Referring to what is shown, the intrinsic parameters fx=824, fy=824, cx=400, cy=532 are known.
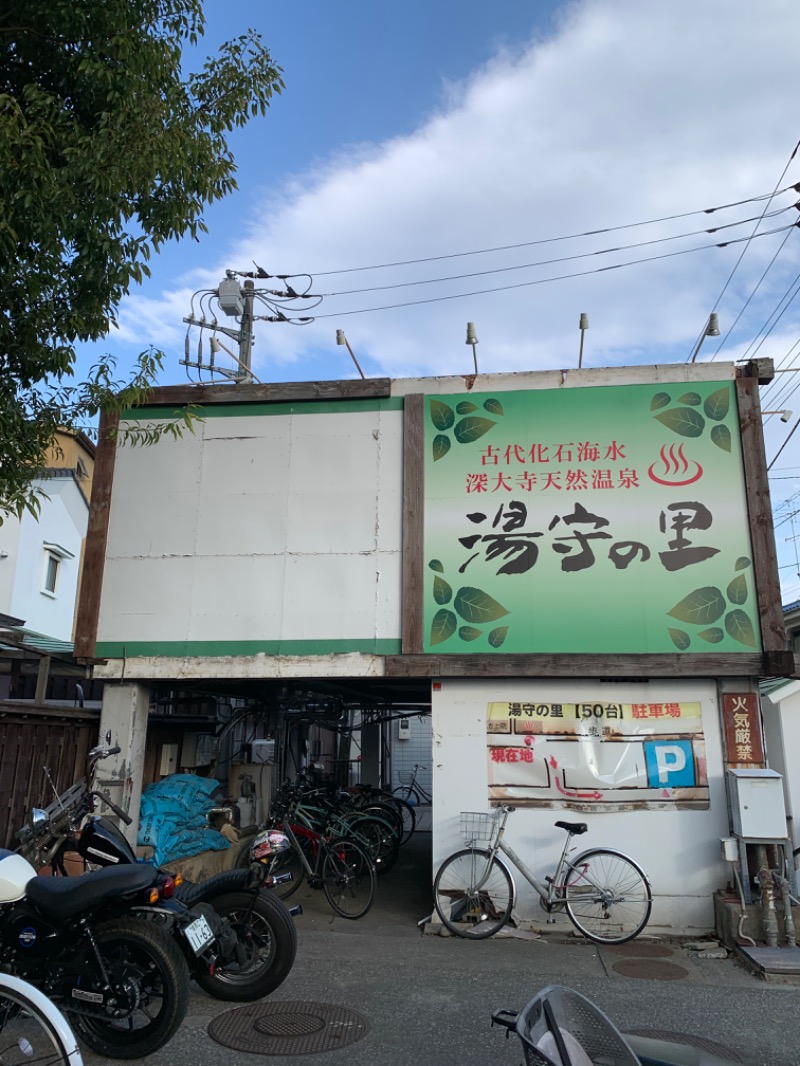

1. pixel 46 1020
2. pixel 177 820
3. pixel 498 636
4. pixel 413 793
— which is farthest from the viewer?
pixel 413 793

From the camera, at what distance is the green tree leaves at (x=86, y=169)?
6012 millimetres

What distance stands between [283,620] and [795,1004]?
598 cm

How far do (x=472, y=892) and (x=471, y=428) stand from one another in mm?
5088

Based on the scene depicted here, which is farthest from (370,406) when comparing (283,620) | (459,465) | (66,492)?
(66,492)

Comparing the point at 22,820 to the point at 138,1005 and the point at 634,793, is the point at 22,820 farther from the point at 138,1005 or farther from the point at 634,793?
the point at 634,793

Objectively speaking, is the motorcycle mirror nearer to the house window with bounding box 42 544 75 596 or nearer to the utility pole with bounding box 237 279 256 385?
the utility pole with bounding box 237 279 256 385

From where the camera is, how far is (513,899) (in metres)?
8.30

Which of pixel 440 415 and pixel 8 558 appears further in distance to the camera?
pixel 8 558

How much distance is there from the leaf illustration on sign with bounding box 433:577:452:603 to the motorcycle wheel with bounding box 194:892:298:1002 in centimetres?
408

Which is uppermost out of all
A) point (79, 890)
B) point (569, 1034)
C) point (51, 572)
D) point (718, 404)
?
point (51, 572)

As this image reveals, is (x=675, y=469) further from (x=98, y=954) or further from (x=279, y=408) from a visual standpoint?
(x=98, y=954)

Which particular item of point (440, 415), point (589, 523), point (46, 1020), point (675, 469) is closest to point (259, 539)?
point (440, 415)

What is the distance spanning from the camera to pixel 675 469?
30.6 ft

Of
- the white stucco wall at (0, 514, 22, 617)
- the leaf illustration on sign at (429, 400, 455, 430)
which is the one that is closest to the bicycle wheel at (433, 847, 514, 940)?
the leaf illustration on sign at (429, 400, 455, 430)
